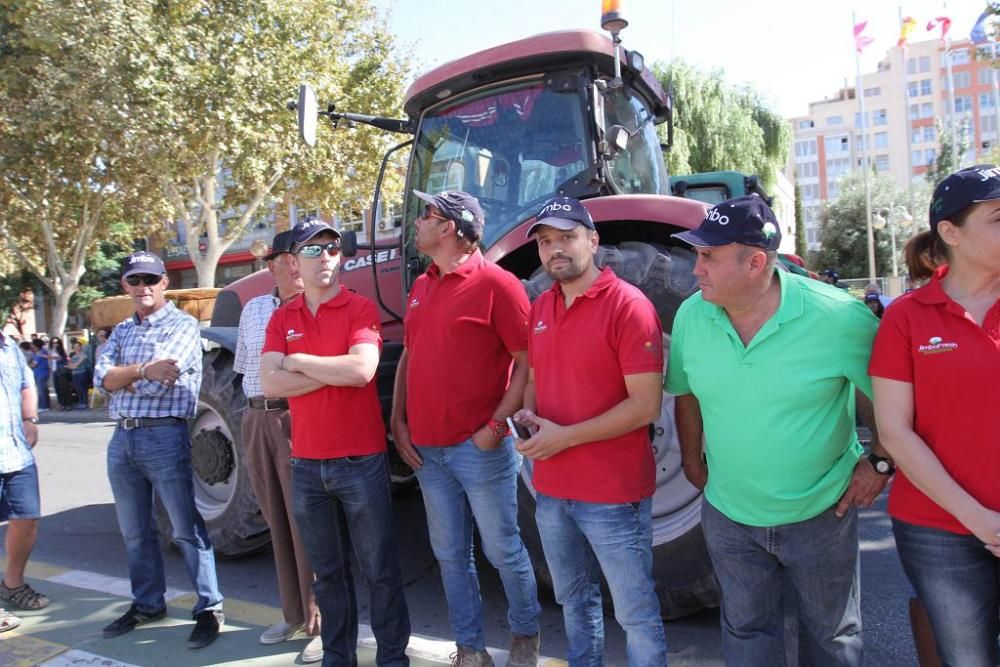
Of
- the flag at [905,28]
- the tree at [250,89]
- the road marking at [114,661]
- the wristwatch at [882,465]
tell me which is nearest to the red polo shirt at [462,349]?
the road marking at [114,661]

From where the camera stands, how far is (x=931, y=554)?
2014mm

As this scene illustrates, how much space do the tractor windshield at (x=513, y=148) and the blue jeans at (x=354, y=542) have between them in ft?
4.91

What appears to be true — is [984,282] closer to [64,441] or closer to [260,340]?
[260,340]

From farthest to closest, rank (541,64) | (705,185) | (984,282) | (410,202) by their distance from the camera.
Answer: (705,185) → (410,202) → (541,64) → (984,282)

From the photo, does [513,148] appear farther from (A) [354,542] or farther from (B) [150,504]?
(B) [150,504]

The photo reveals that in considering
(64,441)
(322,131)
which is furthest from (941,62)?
(64,441)

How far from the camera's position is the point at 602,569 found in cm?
257

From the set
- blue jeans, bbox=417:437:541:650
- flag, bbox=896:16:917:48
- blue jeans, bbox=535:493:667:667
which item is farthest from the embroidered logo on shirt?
flag, bbox=896:16:917:48

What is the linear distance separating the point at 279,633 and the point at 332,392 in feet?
4.43

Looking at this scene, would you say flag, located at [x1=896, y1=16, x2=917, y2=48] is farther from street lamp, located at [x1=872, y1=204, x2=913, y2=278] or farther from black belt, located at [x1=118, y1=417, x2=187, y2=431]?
black belt, located at [x1=118, y1=417, x2=187, y2=431]

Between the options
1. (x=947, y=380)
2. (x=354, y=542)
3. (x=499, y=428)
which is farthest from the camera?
(x=354, y=542)

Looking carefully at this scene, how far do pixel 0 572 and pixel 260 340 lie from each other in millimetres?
2812

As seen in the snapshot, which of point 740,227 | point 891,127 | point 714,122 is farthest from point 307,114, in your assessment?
point 891,127

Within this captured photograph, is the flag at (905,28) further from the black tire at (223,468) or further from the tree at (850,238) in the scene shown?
the black tire at (223,468)
